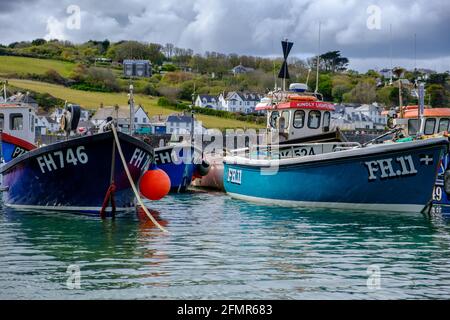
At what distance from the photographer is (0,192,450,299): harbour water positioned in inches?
343

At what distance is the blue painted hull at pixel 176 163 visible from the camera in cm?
2680

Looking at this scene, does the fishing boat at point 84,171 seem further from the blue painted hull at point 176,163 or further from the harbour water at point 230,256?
the blue painted hull at point 176,163

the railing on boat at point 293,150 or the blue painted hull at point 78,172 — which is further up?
the railing on boat at point 293,150

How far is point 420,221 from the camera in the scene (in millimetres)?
16219

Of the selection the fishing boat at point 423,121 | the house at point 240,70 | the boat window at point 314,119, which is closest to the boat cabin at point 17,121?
the boat window at point 314,119

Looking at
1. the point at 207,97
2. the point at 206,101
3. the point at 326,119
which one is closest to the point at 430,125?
the point at 326,119

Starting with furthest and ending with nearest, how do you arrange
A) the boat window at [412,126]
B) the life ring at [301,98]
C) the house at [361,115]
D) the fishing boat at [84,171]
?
the house at [361,115]
the life ring at [301,98]
the boat window at [412,126]
the fishing boat at [84,171]

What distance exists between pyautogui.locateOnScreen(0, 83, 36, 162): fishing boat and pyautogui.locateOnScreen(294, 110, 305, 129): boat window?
28.3ft

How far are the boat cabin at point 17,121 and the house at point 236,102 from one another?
91307mm

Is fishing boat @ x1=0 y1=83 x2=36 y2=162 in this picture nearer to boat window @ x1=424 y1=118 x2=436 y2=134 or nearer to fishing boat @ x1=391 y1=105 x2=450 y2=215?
fishing boat @ x1=391 y1=105 x2=450 y2=215
